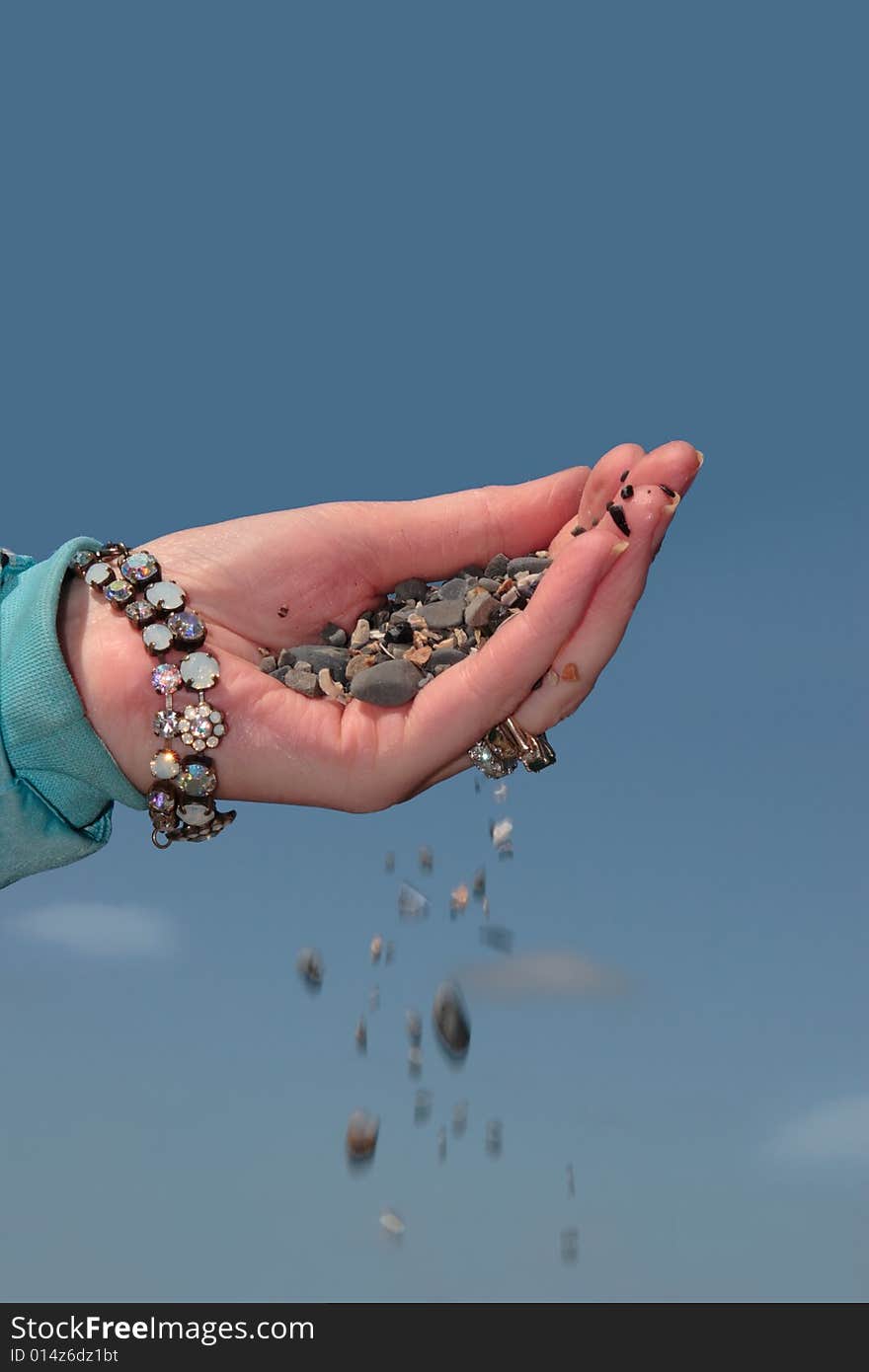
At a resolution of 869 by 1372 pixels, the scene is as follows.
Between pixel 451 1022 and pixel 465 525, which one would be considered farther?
pixel 465 525

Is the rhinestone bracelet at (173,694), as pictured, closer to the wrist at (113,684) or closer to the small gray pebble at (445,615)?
the wrist at (113,684)

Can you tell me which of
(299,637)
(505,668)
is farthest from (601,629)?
(299,637)

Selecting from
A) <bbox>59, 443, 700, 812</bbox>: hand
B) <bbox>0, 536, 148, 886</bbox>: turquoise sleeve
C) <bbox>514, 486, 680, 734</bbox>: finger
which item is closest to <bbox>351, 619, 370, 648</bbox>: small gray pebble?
<bbox>59, 443, 700, 812</bbox>: hand

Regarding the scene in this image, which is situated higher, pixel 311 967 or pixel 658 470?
pixel 658 470

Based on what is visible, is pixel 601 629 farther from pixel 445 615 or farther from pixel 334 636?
pixel 334 636

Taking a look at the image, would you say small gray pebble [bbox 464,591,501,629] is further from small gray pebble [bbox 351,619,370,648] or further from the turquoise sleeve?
the turquoise sleeve

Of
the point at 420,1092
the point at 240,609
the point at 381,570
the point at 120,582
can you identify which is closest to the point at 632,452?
the point at 381,570

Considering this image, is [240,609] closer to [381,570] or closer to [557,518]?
[381,570]
